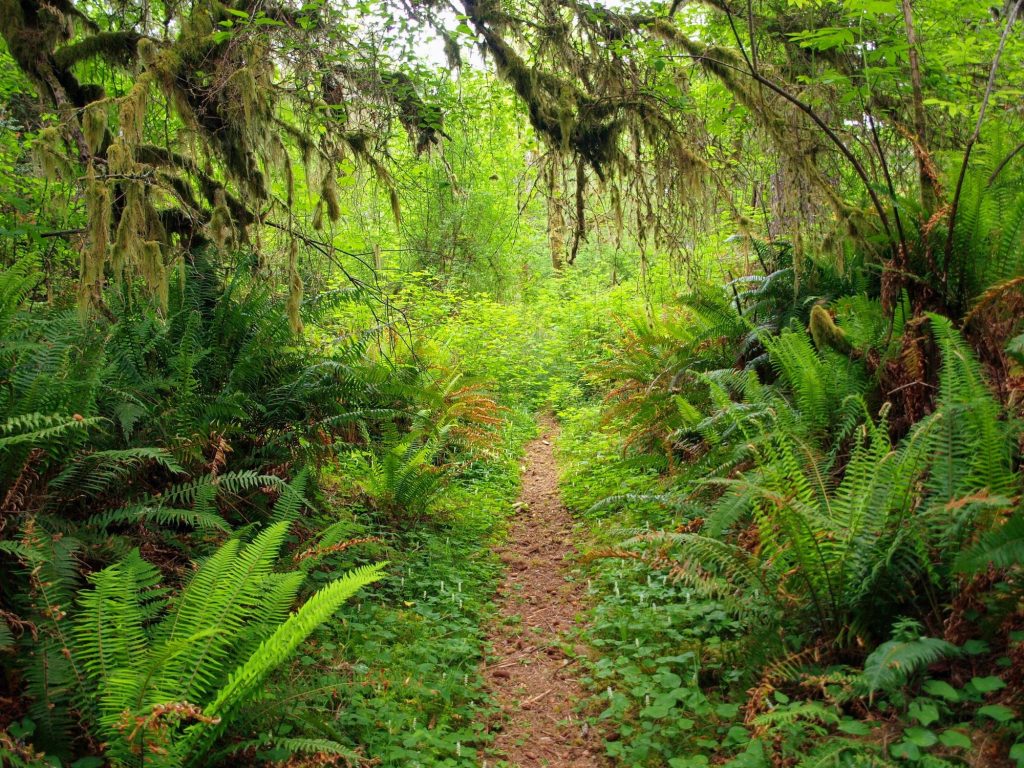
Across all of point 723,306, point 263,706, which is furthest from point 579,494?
point 263,706

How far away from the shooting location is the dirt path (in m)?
2.70

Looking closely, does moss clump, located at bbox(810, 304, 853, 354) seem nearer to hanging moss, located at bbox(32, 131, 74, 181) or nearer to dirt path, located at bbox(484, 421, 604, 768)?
dirt path, located at bbox(484, 421, 604, 768)

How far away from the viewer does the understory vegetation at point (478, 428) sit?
7.59ft

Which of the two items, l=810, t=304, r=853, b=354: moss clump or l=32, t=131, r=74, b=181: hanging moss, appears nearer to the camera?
l=32, t=131, r=74, b=181: hanging moss

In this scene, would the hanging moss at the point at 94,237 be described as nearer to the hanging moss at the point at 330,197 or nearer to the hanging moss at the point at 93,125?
the hanging moss at the point at 93,125

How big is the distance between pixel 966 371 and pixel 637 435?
10.5 ft

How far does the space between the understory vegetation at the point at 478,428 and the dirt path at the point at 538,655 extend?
99 mm

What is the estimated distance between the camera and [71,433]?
120 inches

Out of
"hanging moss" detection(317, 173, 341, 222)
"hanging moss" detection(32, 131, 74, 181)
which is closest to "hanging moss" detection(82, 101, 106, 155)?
"hanging moss" detection(32, 131, 74, 181)

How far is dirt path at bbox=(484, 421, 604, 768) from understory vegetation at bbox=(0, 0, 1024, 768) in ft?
0.33

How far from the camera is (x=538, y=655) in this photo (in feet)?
11.3

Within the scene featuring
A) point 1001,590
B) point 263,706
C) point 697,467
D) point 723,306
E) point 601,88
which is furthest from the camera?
point 723,306

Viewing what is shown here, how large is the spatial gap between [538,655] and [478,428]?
152 inches

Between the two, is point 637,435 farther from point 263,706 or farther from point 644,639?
point 263,706
